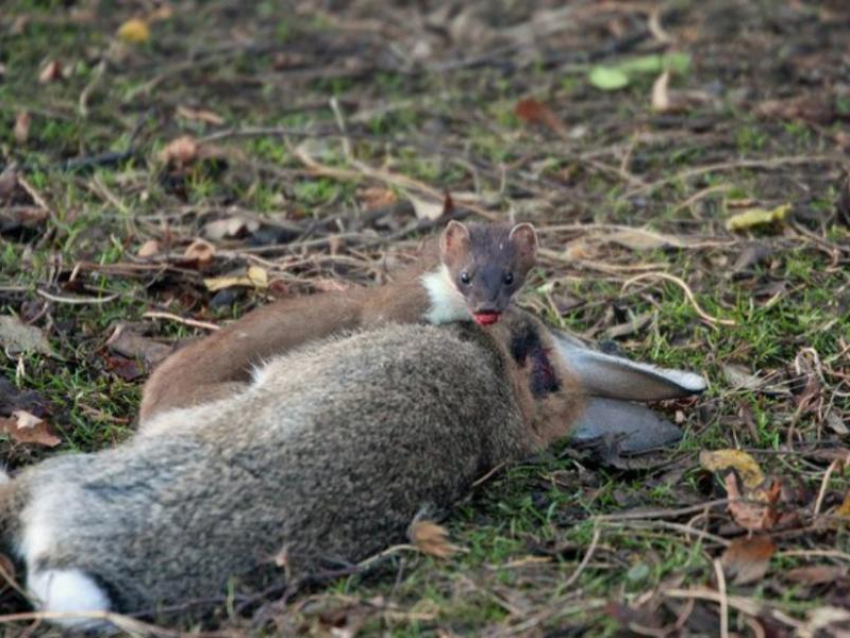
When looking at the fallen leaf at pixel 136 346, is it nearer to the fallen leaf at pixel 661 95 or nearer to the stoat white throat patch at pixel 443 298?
the stoat white throat patch at pixel 443 298

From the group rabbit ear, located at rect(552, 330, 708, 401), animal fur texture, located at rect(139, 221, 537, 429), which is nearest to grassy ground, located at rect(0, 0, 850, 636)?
rabbit ear, located at rect(552, 330, 708, 401)

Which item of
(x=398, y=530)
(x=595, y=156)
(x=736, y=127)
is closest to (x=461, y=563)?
(x=398, y=530)

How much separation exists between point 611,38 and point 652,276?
412 centimetres

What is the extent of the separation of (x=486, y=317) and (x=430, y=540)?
53.8 inches

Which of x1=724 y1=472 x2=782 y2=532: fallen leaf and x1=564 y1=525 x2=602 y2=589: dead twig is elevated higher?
x1=564 y1=525 x2=602 y2=589: dead twig

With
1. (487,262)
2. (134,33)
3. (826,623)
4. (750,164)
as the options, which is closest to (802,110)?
(750,164)

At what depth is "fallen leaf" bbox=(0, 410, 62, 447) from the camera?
22.5 feet

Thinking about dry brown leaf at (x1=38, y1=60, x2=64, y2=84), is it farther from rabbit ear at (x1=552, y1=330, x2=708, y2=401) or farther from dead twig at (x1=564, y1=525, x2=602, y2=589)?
dead twig at (x1=564, y1=525, x2=602, y2=589)

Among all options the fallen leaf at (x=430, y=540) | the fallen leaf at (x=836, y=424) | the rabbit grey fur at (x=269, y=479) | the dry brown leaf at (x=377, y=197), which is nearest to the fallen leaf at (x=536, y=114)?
the dry brown leaf at (x=377, y=197)

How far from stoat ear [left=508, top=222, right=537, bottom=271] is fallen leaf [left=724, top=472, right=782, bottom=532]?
5.39 feet

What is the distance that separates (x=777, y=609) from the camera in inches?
218

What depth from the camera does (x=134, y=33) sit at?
1174 cm

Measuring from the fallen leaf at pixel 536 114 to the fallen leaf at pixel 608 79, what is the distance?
2.18ft

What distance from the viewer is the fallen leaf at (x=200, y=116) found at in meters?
10.6
